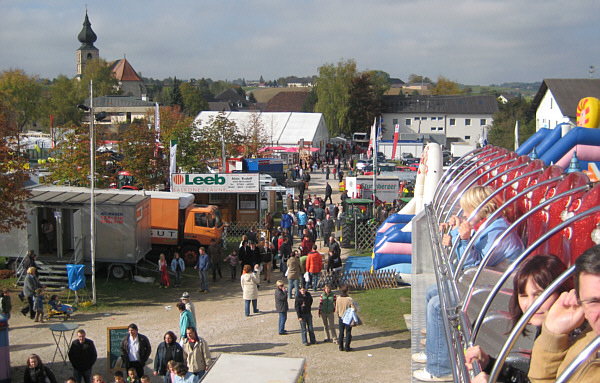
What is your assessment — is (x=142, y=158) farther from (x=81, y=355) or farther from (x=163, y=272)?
(x=81, y=355)

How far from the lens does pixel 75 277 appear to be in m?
16.0

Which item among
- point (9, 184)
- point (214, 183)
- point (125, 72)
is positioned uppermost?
point (125, 72)

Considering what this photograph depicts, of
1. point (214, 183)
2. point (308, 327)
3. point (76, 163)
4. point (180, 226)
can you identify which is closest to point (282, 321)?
point (308, 327)

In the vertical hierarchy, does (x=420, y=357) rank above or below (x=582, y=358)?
below

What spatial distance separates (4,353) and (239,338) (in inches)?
196

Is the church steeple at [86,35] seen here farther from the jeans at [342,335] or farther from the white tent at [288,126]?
the jeans at [342,335]

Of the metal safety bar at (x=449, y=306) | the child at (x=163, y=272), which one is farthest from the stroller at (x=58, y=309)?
the metal safety bar at (x=449, y=306)

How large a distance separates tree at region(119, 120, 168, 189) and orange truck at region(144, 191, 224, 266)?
6379 mm

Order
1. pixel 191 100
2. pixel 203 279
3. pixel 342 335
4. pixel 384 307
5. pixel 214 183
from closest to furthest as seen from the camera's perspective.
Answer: pixel 342 335 < pixel 384 307 < pixel 203 279 < pixel 214 183 < pixel 191 100

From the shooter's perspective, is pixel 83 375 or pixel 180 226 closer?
pixel 83 375

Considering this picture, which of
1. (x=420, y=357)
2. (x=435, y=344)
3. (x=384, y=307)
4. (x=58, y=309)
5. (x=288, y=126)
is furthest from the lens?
(x=288, y=126)

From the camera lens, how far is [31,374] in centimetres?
997

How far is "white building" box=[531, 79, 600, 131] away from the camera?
40969mm

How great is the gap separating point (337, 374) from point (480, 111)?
6780 cm
